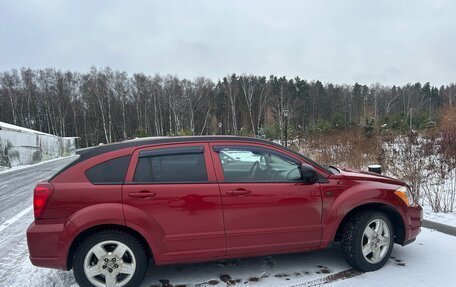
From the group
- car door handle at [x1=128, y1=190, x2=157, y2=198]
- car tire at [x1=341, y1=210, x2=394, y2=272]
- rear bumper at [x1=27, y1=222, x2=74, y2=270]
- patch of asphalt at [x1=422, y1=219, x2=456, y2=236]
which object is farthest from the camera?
patch of asphalt at [x1=422, y1=219, x2=456, y2=236]

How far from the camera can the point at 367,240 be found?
4.07 m

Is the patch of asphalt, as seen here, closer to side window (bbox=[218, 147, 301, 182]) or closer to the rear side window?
side window (bbox=[218, 147, 301, 182])

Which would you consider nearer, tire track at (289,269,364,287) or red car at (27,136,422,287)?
red car at (27,136,422,287)

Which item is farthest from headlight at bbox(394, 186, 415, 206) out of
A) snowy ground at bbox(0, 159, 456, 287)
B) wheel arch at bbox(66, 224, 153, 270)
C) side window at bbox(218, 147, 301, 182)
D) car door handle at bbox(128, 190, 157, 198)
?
wheel arch at bbox(66, 224, 153, 270)

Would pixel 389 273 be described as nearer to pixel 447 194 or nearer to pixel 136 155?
pixel 136 155

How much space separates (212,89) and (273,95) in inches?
480

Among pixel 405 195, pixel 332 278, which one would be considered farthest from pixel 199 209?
pixel 405 195

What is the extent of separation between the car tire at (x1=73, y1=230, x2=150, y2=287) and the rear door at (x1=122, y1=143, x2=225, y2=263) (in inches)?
8.2

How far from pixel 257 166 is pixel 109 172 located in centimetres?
167

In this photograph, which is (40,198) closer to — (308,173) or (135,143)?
(135,143)

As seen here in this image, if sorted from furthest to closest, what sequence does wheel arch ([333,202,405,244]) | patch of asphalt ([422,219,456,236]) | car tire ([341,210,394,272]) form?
patch of asphalt ([422,219,456,236])
wheel arch ([333,202,405,244])
car tire ([341,210,394,272])

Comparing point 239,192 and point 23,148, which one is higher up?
point 23,148

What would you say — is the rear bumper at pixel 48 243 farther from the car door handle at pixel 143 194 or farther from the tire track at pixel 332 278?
the tire track at pixel 332 278

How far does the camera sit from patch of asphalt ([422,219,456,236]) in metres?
5.28
